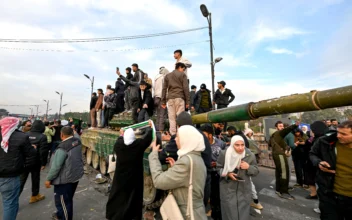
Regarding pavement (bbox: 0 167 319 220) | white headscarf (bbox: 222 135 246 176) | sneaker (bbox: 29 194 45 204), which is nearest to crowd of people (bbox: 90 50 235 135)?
white headscarf (bbox: 222 135 246 176)

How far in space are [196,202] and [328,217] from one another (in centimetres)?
206

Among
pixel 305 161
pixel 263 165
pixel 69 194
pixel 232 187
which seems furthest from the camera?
pixel 263 165

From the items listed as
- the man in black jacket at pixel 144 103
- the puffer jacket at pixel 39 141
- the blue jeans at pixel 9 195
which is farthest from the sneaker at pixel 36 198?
the man in black jacket at pixel 144 103

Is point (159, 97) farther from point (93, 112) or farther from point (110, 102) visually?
point (93, 112)

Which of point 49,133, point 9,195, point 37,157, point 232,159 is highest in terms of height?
point 49,133

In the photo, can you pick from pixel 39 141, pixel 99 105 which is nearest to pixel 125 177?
pixel 39 141

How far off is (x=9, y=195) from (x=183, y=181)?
3323 millimetres

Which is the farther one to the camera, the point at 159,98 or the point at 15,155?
the point at 159,98

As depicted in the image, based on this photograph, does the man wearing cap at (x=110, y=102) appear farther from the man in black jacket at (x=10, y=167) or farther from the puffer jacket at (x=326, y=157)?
the puffer jacket at (x=326, y=157)

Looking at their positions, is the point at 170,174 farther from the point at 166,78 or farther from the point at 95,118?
the point at 95,118

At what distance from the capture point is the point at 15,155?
328cm

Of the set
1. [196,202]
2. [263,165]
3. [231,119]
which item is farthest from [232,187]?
[263,165]

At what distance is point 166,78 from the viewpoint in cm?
473

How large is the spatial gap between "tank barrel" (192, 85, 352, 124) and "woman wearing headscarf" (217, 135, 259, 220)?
48cm
